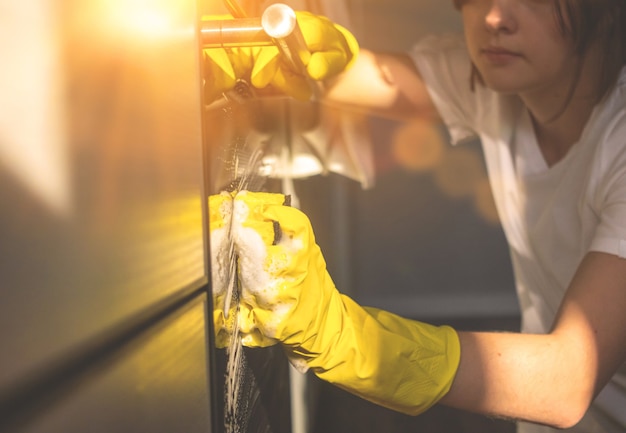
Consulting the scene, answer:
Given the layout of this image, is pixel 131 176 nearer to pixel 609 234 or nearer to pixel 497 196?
pixel 609 234

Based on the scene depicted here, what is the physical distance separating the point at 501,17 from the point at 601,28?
0.21 meters

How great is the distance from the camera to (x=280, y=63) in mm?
852

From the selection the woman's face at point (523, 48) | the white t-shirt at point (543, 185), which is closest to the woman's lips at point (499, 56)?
the woman's face at point (523, 48)

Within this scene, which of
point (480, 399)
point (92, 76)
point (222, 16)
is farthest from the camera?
point (480, 399)

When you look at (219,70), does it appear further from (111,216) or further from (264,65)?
(111,216)

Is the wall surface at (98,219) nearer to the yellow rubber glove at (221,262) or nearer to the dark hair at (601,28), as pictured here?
the yellow rubber glove at (221,262)

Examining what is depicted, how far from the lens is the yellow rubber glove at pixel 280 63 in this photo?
662 millimetres

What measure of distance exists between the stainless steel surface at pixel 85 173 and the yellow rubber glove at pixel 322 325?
18 cm

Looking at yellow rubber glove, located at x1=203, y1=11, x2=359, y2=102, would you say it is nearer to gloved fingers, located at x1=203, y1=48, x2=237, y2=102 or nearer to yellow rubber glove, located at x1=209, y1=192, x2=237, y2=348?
gloved fingers, located at x1=203, y1=48, x2=237, y2=102

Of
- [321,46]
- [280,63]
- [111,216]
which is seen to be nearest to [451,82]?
[321,46]

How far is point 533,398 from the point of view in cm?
86

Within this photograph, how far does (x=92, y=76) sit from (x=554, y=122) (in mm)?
1178

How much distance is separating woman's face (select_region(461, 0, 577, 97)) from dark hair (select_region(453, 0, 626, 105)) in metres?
0.02

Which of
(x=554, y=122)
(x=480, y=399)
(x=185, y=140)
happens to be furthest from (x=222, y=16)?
(x=554, y=122)
